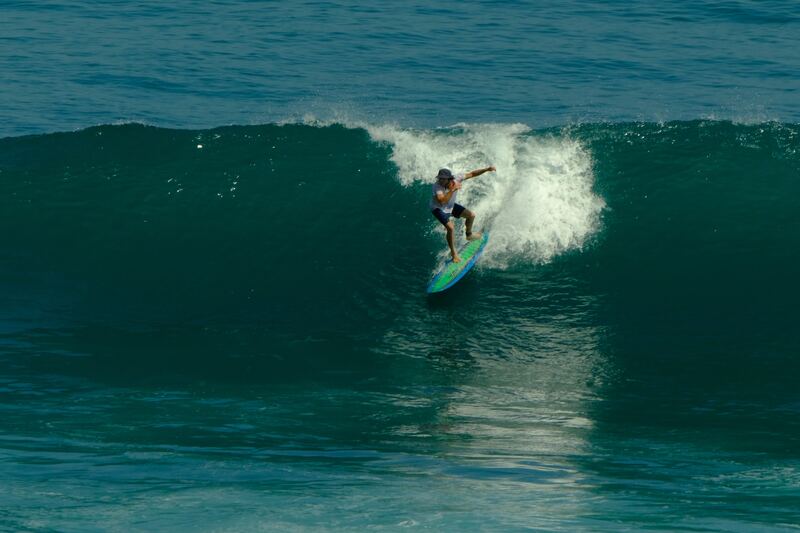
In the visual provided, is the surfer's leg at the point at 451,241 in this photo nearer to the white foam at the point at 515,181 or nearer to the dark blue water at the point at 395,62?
the white foam at the point at 515,181

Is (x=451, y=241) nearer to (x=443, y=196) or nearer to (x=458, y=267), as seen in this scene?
(x=458, y=267)

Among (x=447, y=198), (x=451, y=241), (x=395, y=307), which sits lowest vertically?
(x=395, y=307)

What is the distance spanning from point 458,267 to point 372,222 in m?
2.30

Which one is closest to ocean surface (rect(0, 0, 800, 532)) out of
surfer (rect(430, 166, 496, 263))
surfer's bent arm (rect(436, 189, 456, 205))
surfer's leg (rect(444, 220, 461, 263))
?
surfer's leg (rect(444, 220, 461, 263))

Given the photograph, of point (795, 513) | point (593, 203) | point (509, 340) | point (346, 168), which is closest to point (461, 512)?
point (795, 513)

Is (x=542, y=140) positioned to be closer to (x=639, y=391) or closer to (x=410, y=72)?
(x=639, y=391)

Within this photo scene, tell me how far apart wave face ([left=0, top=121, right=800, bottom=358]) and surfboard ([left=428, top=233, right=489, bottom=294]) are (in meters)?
0.23

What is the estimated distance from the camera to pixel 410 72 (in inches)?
1039

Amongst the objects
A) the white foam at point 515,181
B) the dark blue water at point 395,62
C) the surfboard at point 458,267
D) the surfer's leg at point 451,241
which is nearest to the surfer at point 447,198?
the surfer's leg at point 451,241

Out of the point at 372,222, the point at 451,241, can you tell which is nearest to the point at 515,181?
the point at 372,222

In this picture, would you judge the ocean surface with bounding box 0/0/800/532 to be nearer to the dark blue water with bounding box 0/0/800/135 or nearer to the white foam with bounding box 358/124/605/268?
the white foam with bounding box 358/124/605/268

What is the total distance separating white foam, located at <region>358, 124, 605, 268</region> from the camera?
1652cm

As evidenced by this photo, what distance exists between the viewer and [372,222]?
57.0ft

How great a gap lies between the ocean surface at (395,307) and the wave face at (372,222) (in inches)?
2.0
